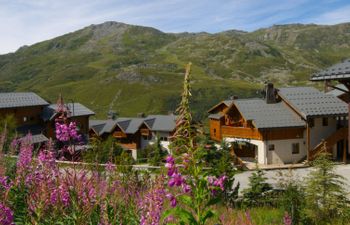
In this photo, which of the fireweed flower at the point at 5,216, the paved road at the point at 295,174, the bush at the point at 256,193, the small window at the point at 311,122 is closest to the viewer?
the fireweed flower at the point at 5,216

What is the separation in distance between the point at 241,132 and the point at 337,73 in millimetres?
35103

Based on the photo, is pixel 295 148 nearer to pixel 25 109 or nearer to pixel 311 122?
pixel 311 122

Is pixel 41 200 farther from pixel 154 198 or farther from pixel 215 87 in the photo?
pixel 215 87

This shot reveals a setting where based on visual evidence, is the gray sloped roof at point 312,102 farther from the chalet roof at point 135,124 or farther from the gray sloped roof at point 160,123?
the chalet roof at point 135,124

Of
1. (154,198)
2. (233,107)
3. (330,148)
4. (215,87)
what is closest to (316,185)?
(154,198)

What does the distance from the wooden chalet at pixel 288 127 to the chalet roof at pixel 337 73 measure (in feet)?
101

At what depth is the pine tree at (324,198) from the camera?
10.8 m

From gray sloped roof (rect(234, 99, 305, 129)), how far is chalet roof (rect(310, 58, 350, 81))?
102 feet

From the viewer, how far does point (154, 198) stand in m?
3.92

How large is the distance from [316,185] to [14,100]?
58216mm

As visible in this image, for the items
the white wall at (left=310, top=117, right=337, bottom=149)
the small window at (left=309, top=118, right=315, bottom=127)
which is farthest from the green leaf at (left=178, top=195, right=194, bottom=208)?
the white wall at (left=310, top=117, right=337, bottom=149)

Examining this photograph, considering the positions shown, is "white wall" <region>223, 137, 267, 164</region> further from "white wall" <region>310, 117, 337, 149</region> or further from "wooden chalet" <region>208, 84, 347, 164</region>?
"white wall" <region>310, 117, 337, 149</region>

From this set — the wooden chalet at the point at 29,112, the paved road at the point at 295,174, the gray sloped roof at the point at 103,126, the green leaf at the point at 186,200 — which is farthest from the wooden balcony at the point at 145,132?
the green leaf at the point at 186,200

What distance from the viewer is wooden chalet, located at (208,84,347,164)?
42.1m
